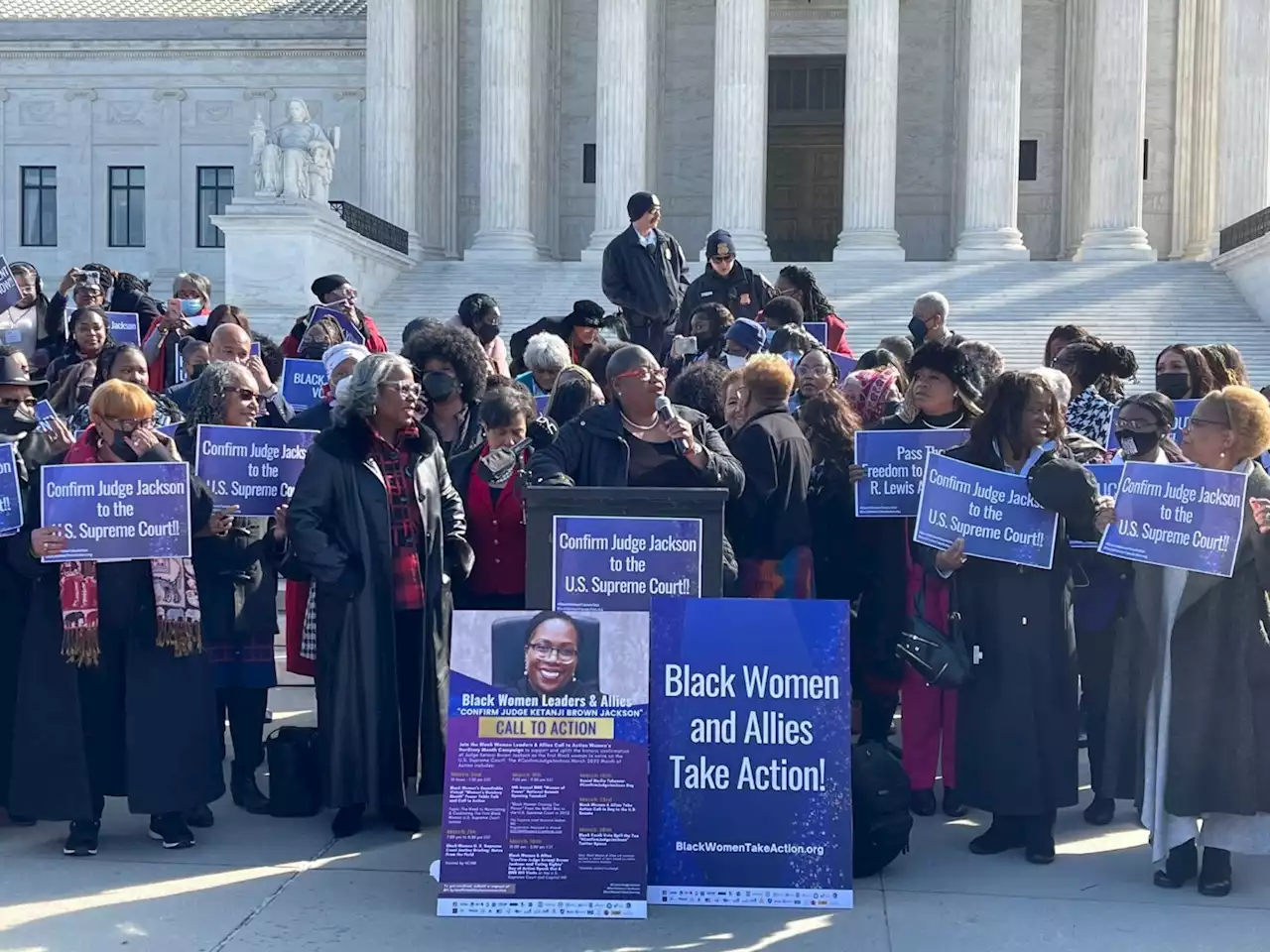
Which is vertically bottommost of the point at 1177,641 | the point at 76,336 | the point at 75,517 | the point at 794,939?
the point at 794,939

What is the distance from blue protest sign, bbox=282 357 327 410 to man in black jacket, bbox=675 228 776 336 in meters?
4.08

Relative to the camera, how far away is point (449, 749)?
622cm

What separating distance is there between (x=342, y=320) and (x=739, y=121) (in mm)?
20416

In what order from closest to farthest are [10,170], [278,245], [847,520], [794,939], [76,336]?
[794,939] < [847,520] < [76,336] < [278,245] < [10,170]

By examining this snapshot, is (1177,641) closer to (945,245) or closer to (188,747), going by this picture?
(188,747)

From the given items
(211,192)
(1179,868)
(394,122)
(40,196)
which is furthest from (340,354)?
(40,196)

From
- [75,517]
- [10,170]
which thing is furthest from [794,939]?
[10,170]

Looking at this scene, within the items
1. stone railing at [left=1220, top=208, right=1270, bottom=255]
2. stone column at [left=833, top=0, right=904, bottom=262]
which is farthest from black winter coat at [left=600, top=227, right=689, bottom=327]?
stone column at [left=833, top=0, right=904, bottom=262]

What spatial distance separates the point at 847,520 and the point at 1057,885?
2147mm

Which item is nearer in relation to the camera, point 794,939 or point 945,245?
point 794,939

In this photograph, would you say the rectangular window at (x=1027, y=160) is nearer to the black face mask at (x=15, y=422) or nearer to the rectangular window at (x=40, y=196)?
the rectangular window at (x=40, y=196)

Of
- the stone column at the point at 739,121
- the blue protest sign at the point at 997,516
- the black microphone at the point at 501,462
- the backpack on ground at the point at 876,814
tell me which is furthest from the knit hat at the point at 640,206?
the stone column at the point at 739,121

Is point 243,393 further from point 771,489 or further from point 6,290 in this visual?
point 6,290

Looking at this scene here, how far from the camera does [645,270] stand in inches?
549
